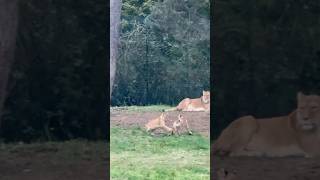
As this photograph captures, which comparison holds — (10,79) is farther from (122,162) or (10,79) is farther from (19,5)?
(122,162)

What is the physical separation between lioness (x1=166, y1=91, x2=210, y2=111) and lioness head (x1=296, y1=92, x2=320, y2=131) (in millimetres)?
1395

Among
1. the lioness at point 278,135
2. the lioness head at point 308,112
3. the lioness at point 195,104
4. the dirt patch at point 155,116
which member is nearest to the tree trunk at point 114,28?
the dirt patch at point 155,116

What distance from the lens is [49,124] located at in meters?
4.81

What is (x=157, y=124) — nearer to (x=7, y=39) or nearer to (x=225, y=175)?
(x=225, y=175)

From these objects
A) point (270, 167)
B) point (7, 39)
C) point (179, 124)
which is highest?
point (7, 39)

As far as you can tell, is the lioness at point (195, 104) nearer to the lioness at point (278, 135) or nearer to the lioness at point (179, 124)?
the lioness at point (179, 124)

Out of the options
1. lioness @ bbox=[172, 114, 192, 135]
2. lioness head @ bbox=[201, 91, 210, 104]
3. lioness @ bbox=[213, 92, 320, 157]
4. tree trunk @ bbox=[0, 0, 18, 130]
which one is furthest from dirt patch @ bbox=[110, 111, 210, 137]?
tree trunk @ bbox=[0, 0, 18, 130]

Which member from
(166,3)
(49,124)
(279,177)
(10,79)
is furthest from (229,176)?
(166,3)

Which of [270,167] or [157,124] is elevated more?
[157,124]

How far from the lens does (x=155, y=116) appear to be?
6652mm

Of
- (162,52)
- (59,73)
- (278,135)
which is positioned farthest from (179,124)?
(59,73)

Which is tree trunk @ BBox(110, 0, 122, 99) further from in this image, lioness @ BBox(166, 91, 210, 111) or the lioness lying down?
lioness @ BBox(166, 91, 210, 111)

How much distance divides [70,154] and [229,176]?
41.4 inches

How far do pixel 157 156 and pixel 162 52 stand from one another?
3.77 ft
